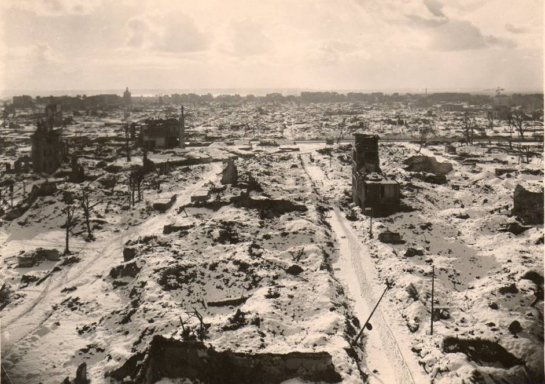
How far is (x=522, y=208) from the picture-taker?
109 ft

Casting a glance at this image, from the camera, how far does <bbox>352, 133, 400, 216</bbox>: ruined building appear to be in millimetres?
36719

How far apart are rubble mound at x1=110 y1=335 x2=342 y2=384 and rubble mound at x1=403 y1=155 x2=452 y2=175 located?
3800cm

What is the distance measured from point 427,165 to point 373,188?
18.4 m

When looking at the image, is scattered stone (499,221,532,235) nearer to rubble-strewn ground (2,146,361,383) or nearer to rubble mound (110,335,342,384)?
rubble-strewn ground (2,146,361,383)

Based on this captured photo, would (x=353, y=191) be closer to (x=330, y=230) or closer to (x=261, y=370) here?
(x=330, y=230)

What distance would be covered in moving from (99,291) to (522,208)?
96.1 ft

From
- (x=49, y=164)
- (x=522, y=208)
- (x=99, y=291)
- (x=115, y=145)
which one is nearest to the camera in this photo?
(x=99, y=291)

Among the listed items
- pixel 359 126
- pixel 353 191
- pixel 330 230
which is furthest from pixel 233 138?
pixel 330 230

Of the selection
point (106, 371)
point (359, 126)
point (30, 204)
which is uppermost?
point (359, 126)

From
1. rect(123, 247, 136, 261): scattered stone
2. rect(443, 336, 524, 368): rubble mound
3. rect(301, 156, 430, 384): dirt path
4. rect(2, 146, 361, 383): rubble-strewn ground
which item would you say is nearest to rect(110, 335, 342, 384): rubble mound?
rect(2, 146, 361, 383): rubble-strewn ground

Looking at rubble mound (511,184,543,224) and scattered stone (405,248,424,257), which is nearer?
scattered stone (405,248,424,257)

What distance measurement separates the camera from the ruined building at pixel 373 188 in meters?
36.7

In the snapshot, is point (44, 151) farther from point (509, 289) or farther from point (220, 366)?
point (509, 289)

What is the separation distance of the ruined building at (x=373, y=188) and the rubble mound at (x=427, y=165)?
14566 millimetres
